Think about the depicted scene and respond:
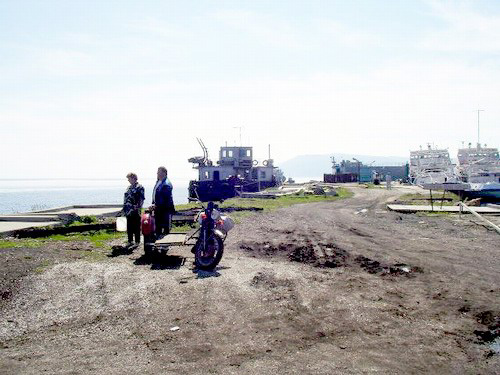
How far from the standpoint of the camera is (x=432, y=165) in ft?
132

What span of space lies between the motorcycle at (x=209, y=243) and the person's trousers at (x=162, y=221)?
5.11 ft

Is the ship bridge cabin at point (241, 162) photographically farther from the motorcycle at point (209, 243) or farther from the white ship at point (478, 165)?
the motorcycle at point (209, 243)

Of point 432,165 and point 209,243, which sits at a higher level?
point 432,165

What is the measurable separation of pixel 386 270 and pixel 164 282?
450 centimetres

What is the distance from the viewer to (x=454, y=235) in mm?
13695

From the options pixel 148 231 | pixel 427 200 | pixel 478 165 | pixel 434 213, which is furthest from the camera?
pixel 478 165

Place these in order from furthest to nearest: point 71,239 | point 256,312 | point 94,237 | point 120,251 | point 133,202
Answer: point 94,237
point 71,239
point 133,202
point 120,251
point 256,312

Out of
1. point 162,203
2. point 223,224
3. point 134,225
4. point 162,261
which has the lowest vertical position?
point 162,261

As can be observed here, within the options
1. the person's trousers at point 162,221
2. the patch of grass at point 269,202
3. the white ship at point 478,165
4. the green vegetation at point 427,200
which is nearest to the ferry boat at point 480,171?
the white ship at point 478,165

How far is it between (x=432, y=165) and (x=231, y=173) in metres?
21.6

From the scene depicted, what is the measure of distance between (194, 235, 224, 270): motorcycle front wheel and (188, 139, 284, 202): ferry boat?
32712 mm

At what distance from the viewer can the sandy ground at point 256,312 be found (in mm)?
4793

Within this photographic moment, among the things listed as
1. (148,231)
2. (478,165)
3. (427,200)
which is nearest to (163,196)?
(148,231)

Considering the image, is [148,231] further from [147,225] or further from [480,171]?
[480,171]
